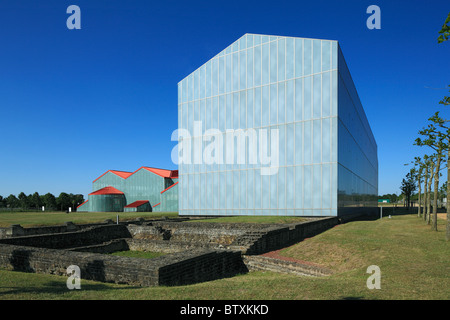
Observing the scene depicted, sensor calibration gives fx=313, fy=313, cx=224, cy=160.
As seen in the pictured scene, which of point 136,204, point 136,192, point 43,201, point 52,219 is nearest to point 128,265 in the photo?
point 52,219

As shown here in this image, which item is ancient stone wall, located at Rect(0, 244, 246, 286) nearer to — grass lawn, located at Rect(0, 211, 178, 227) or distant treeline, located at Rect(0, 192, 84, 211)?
grass lawn, located at Rect(0, 211, 178, 227)

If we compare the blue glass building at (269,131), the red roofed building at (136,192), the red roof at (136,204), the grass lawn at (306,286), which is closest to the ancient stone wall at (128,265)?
the grass lawn at (306,286)

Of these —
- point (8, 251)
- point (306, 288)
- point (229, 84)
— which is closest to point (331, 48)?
point (229, 84)

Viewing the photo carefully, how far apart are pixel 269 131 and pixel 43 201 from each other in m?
71.1

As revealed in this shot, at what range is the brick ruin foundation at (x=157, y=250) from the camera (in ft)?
31.7

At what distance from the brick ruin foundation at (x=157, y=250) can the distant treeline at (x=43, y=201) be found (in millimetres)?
59600

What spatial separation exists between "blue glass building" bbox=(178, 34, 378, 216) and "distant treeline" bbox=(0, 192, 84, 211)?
51914 millimetres

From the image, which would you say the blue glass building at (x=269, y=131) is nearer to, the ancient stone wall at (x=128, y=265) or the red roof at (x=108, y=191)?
the ancient stone wall at (x=128, y=265)

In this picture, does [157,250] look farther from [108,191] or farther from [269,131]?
[108,191]

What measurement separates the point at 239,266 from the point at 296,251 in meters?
3.70

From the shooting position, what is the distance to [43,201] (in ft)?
260
